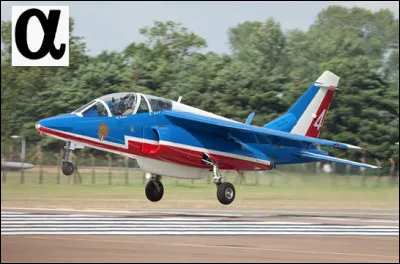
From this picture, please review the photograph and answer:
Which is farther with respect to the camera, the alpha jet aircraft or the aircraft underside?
the aircraft underside

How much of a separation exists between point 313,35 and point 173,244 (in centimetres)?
3367

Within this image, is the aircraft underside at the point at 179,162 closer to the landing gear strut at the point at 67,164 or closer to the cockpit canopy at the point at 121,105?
the cockpit canopy at the point at 121,105

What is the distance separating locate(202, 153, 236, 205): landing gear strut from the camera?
28.4 metres

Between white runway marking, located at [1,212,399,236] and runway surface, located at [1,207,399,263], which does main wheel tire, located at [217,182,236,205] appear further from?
white runway marking, located at [1,212,399,236]

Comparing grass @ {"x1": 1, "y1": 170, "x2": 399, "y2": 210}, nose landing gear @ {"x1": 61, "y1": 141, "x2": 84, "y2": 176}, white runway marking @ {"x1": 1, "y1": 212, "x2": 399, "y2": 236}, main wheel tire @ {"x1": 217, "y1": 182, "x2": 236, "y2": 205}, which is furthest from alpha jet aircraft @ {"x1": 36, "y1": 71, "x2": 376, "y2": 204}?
white runway marking @ {"x1": 1, "y1": 212, "x2": 399, "y2": 236}

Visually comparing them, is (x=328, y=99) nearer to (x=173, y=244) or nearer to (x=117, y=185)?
(x=117, y=185)

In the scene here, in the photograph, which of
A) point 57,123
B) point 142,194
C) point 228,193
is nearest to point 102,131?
point 57,123

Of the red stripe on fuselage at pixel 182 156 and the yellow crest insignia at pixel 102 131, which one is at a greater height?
the yellow crest insignia at pixel 102 131

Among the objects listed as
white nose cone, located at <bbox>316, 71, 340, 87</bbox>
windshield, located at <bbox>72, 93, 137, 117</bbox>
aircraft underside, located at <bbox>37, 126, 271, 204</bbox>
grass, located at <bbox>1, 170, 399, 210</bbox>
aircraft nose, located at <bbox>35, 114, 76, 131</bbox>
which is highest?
white nose cone, located at <bbox>316, 71, 340, 87</bbox>

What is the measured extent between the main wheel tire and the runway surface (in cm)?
8622

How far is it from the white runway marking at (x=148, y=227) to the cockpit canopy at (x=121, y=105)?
299ft

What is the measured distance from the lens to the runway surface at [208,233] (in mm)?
120688

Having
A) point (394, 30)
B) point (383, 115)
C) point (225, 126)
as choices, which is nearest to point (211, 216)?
point (394, 30)

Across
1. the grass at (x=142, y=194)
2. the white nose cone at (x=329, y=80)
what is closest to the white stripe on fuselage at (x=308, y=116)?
the white nose cone at (x=329, y=80)
